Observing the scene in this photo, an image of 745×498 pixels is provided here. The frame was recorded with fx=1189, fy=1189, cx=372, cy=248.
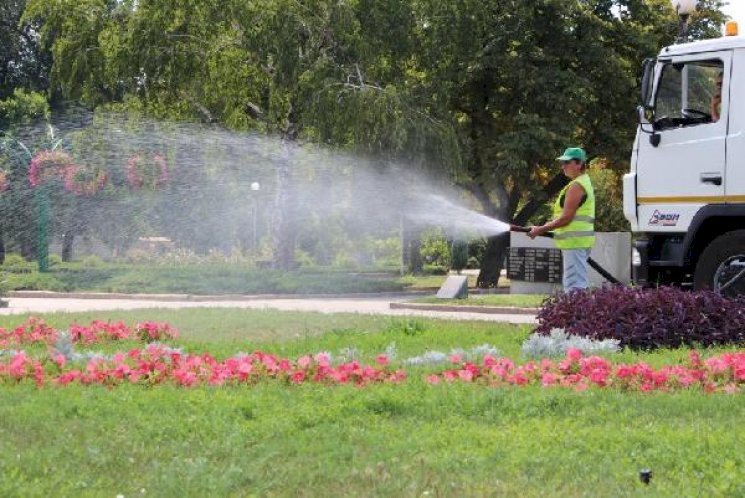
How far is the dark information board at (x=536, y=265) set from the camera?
2503 cm

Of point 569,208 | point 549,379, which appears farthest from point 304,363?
point 569,208

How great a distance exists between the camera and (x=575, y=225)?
492 inches

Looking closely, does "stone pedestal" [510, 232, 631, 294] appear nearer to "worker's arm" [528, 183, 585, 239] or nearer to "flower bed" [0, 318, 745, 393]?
"worker's arm" [528, 183, 585, 239]

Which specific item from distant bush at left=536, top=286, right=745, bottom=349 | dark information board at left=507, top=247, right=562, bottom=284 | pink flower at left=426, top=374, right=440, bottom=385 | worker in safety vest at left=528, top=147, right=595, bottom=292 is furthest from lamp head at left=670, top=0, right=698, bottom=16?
pink flower at left=426, top=374, right=440, bottom=385

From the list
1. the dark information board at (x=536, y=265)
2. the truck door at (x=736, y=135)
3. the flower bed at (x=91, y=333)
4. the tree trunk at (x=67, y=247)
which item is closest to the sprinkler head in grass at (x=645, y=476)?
the truck door at (x=736, y=135)

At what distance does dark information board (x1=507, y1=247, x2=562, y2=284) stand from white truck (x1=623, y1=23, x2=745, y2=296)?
38.1 feet

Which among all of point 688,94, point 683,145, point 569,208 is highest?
point 688,94

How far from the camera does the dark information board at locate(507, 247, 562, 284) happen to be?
82.1 ft

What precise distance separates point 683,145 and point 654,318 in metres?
2.45

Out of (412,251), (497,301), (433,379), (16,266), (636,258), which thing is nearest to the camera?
(433,379)

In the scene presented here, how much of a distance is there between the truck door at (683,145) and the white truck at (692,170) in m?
0.01

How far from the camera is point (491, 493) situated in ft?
17.7

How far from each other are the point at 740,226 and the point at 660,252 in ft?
3.17

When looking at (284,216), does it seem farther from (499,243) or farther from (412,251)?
(412,251)
